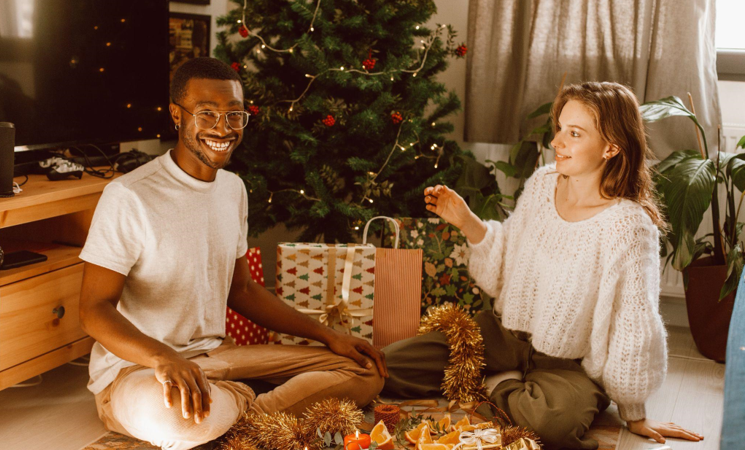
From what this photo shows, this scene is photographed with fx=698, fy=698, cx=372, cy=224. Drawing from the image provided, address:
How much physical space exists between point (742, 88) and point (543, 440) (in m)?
1.73

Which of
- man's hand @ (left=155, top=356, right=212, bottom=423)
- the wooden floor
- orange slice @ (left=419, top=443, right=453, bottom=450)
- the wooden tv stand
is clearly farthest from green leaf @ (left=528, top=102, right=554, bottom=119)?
man's hand @ (left=155, top=356, right=212, bottom=423)

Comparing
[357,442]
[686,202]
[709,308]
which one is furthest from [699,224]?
[357,442]

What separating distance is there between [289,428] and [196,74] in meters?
0.87

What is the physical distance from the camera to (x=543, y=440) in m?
1.78

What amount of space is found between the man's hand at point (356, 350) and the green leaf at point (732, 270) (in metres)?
1.20

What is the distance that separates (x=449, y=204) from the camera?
78.9 inches

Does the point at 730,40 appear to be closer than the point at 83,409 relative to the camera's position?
No

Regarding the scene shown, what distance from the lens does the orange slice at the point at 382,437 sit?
65.6 inches

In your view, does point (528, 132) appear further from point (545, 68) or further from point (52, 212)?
point (52, 212)

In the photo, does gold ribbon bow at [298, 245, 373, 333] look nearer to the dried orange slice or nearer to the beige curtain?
the dried orange slice

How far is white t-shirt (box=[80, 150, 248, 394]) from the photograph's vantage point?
1.60 meters

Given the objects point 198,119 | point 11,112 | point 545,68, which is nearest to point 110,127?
point 11,112

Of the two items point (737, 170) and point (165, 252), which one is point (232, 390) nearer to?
point (165, 252)

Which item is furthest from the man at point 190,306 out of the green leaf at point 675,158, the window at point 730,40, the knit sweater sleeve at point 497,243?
the window at point 730,40
